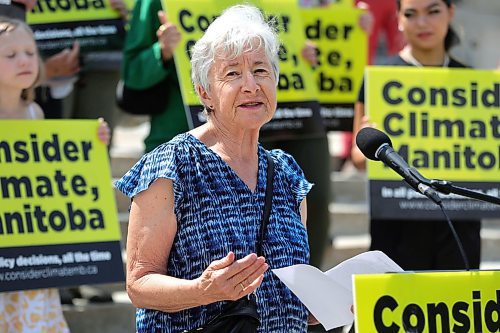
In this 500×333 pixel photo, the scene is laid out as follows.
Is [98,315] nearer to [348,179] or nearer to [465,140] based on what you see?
[465,140]

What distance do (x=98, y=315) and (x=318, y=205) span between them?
50.6 inches

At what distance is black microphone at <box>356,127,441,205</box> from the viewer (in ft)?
9.96

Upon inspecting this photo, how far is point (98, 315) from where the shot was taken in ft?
19.2

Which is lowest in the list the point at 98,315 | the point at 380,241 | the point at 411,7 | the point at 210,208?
the point at 98,315

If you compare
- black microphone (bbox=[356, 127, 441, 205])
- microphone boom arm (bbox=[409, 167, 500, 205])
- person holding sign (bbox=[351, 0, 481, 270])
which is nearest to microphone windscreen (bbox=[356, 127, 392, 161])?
black microphone (bbox=[356, 127, 441, 205])

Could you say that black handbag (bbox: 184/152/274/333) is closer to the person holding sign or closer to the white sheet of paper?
the white sheet of paper

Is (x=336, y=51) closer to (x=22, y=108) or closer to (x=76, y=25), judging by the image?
(x=76, y=25)

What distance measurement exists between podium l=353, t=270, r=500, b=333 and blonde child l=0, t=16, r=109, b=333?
223 cm

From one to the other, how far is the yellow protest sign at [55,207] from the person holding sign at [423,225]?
1228 mm

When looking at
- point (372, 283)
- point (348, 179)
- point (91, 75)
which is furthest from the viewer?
point (348, 179)

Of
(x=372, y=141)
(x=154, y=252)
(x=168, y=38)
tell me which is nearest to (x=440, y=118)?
(x=168, y=38)

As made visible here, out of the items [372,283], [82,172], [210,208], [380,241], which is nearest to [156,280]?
[210,208]

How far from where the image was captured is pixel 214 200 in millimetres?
3172

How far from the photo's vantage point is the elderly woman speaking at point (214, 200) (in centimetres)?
309
